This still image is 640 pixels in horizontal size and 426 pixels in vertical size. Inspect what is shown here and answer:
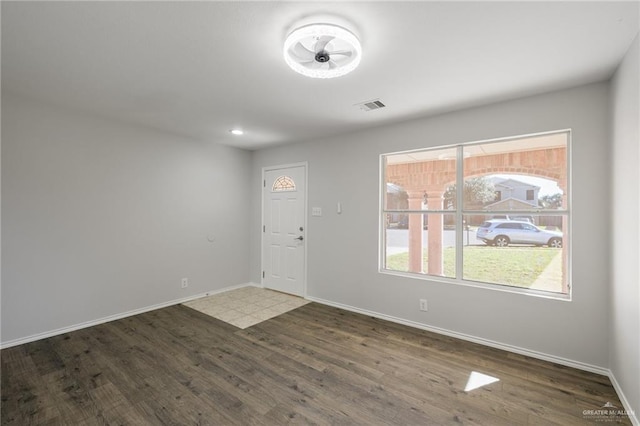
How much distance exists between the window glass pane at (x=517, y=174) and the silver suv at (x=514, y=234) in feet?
0.50

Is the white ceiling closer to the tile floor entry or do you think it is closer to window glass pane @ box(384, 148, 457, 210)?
window glass pane @ box(384, 148, 457, 210)

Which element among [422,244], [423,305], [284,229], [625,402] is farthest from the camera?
[284,229]

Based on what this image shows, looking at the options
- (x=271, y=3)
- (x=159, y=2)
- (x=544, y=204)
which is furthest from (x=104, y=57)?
(x=544, y=204)

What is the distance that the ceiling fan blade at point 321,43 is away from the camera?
71.4 inches

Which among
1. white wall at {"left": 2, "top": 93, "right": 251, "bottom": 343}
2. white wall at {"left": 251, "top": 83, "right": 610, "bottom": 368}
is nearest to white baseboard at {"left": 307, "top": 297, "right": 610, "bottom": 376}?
white wall at {"left": 251, "top": 83, "right": 610, "bottom": 368}

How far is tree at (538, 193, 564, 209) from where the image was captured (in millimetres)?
2637

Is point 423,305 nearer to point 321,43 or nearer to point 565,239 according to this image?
point 565,239

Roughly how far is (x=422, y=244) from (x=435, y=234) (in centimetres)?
20

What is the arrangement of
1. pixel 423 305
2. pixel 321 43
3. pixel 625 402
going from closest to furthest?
pixel 321 43, pixel 625 402, pixel 423 305

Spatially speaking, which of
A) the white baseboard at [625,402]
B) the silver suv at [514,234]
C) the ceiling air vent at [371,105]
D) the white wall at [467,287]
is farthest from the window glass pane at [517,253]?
the ceiling air vent at [371,105]

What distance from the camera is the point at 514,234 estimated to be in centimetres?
284

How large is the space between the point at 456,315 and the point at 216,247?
3.59m

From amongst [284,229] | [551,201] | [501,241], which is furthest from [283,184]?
[551,201]

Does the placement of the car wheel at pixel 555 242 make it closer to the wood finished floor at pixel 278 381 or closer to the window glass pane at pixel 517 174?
the window glass pane at pixel 517 174
